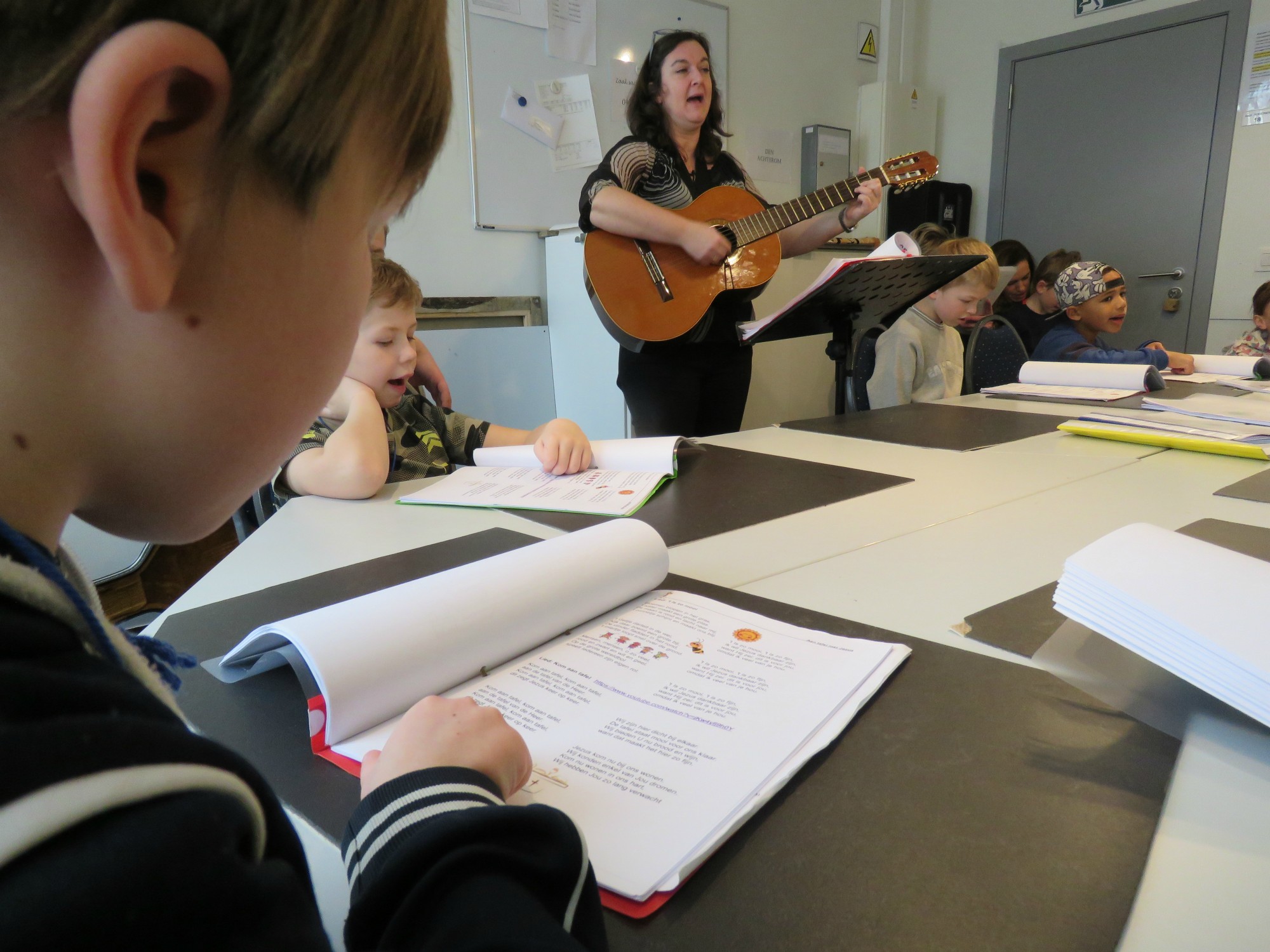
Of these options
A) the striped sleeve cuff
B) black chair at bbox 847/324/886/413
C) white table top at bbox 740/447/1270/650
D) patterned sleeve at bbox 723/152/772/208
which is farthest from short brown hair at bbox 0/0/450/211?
black chair at bbox 847/324/886/413

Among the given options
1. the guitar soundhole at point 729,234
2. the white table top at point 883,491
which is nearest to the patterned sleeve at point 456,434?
the white table top at point 883,491

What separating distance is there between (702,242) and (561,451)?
85cm

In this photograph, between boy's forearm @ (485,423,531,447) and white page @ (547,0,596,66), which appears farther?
white page @ (547,0,596,66)

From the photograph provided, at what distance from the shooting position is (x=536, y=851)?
278mm

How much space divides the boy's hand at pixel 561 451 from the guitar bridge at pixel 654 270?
0.76m

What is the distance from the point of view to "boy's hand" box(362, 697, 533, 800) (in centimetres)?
33

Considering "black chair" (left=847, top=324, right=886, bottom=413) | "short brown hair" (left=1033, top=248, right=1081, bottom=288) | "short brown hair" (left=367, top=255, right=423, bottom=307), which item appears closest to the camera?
"short brown hair" (left=367, top=255, right=423, bottom=307)

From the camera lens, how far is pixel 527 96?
8.02ft

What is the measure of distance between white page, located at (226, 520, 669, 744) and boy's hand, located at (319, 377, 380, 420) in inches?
23.7

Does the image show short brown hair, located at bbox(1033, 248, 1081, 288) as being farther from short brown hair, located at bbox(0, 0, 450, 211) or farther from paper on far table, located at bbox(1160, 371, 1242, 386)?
short brown hair, located at bbox(0, 0, 450, 211)

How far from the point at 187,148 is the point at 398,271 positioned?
1.04m

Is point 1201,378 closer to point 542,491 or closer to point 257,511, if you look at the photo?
point 542,491

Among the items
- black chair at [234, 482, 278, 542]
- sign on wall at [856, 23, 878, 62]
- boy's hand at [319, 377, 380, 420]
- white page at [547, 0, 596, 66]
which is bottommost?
black chair at [234, 482, 278, 542]

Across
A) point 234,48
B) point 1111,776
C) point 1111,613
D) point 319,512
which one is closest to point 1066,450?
point 1111,613
